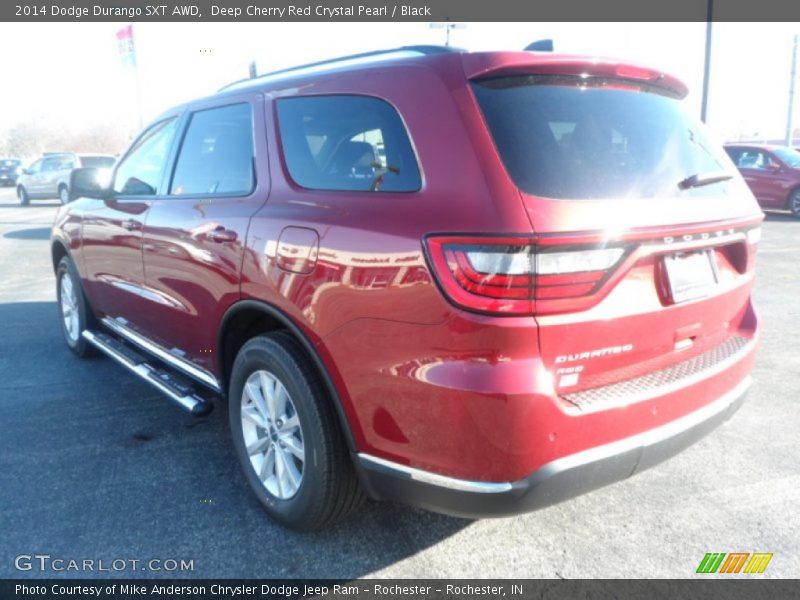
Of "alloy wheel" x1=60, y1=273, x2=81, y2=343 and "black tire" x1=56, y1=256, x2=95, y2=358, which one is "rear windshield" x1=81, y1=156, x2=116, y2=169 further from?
"black tire" x1=56, y1=256, x2=95, y2=358

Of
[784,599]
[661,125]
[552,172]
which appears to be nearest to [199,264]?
[552,172]

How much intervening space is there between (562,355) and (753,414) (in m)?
2.57

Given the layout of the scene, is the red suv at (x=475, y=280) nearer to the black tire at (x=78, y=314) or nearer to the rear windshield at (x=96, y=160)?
the black tire at (x=78, y=314)

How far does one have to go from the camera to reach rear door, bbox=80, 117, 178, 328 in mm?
3928

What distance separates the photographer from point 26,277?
8.98 metres

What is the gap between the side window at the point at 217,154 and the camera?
3.13 meters

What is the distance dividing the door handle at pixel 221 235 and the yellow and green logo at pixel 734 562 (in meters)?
2.37

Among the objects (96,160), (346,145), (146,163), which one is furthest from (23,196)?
(346,145)

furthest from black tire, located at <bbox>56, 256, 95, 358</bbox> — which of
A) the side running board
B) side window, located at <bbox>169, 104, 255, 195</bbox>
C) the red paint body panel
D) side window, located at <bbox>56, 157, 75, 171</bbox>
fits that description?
side window, located at <bbox>56, 157, 75, 171</bbox>

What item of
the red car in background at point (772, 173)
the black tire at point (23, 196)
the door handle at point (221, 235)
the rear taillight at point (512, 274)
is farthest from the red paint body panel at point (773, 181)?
the black tire at point (23, 196)

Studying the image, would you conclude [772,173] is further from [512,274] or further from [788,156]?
[512,274]

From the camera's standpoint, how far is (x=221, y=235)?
3.01 meters

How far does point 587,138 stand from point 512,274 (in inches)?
24.8

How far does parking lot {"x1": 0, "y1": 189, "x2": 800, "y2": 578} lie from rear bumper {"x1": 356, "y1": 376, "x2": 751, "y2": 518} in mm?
493
